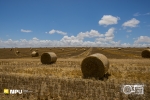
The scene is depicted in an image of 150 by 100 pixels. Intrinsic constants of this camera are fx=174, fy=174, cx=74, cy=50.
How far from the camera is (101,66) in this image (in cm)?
1464

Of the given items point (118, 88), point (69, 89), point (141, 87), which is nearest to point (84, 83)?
point (69, 89)

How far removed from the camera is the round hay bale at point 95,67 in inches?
574

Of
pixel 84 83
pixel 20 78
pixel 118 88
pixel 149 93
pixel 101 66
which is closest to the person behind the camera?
pixel 149 93

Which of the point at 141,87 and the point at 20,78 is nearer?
the point at 141,87

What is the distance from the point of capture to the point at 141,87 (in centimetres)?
988

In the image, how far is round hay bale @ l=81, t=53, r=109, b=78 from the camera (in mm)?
14570

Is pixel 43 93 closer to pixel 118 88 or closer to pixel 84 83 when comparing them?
pixel 84 83

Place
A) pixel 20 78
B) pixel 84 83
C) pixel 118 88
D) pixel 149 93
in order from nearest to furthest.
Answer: pixel 149 93 → pixel 118 88 → pixel 84 83 → pixel 20 78

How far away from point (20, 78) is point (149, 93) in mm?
8349

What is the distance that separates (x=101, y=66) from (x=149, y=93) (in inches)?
223

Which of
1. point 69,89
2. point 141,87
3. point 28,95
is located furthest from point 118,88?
point 28,95

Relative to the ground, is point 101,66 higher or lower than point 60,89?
higher

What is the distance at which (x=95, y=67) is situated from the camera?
14.8m

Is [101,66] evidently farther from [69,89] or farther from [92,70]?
[69,89]
